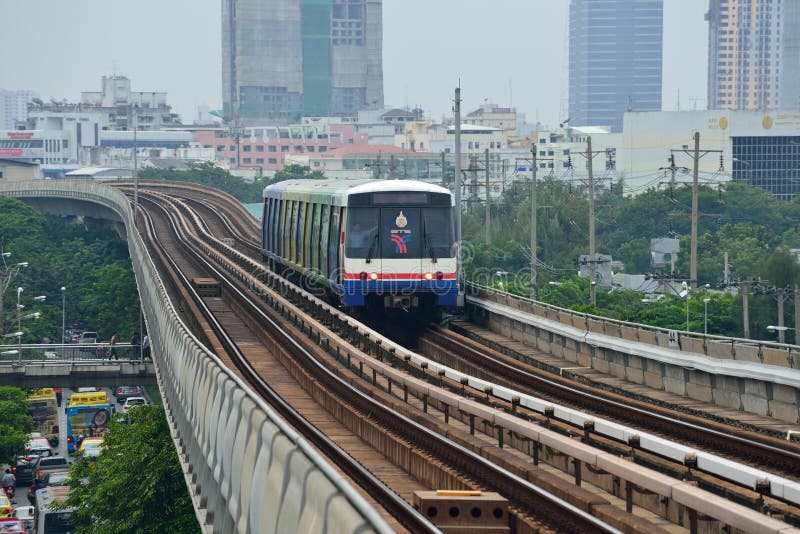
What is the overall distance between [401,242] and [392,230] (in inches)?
14.6

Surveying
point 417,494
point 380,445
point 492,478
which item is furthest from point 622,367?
point 417,494

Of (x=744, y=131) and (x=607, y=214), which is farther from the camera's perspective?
(x=744, y=131)

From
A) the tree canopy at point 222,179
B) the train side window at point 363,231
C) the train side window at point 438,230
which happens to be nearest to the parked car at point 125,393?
the train side window at point 363,231

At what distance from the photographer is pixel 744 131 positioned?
534 ft

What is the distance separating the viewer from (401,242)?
113 ft

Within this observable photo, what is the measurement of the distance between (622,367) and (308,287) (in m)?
16.3

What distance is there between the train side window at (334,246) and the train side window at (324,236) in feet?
1.82

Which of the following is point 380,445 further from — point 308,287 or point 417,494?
point 308,287

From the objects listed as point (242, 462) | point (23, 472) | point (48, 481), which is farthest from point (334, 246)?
point (23, 472)

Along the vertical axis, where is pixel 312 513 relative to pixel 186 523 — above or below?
above

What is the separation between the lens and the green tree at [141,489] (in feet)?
121

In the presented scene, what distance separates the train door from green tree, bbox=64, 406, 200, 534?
7.36 m

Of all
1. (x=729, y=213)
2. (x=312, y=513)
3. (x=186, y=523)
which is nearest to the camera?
(x=312, y=513)

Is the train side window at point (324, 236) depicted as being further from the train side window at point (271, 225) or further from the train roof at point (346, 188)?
the train side window at point (271, 225)
